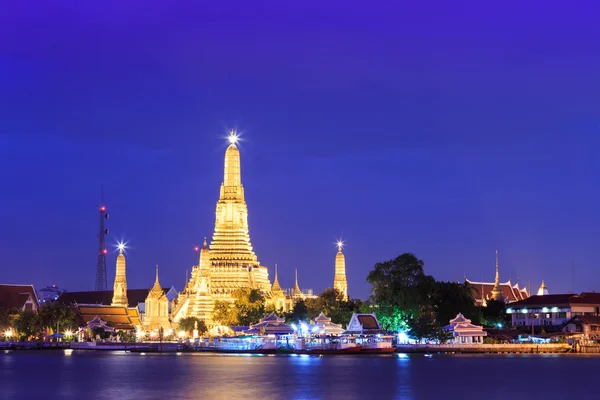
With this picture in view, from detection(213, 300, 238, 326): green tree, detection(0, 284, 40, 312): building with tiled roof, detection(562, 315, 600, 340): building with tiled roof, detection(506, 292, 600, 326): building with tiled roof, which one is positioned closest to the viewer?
detection(562, 315, 600, 340): building with tiled roof

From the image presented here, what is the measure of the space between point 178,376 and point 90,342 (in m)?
43.7

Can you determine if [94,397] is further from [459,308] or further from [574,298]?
[574,298]

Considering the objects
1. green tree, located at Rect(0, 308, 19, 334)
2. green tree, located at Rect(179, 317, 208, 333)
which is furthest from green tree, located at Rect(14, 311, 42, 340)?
green tree, located at Rect(179, 317, 208, 333)

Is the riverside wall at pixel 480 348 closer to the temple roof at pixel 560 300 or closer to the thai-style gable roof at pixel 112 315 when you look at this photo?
the temple roof at pixel 560 300

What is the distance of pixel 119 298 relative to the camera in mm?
130750

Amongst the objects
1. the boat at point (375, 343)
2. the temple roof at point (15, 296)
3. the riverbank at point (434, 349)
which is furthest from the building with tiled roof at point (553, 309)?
the temple roof at point (15, 296)

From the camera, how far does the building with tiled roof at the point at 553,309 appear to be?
105 m

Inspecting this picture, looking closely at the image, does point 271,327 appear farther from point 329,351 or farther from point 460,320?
point 460,320

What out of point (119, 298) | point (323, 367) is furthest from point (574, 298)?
point (119, 298)

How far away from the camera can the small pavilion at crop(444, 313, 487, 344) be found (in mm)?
89500

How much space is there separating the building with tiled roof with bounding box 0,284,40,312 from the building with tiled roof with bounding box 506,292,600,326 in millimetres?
48875

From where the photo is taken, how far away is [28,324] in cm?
10812

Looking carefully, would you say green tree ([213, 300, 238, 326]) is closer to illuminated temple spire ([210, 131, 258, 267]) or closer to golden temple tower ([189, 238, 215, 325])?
golden temple tower ([189, 238, 215, 325])

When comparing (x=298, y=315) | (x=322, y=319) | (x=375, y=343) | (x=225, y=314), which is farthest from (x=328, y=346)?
(x=225, y=314)
